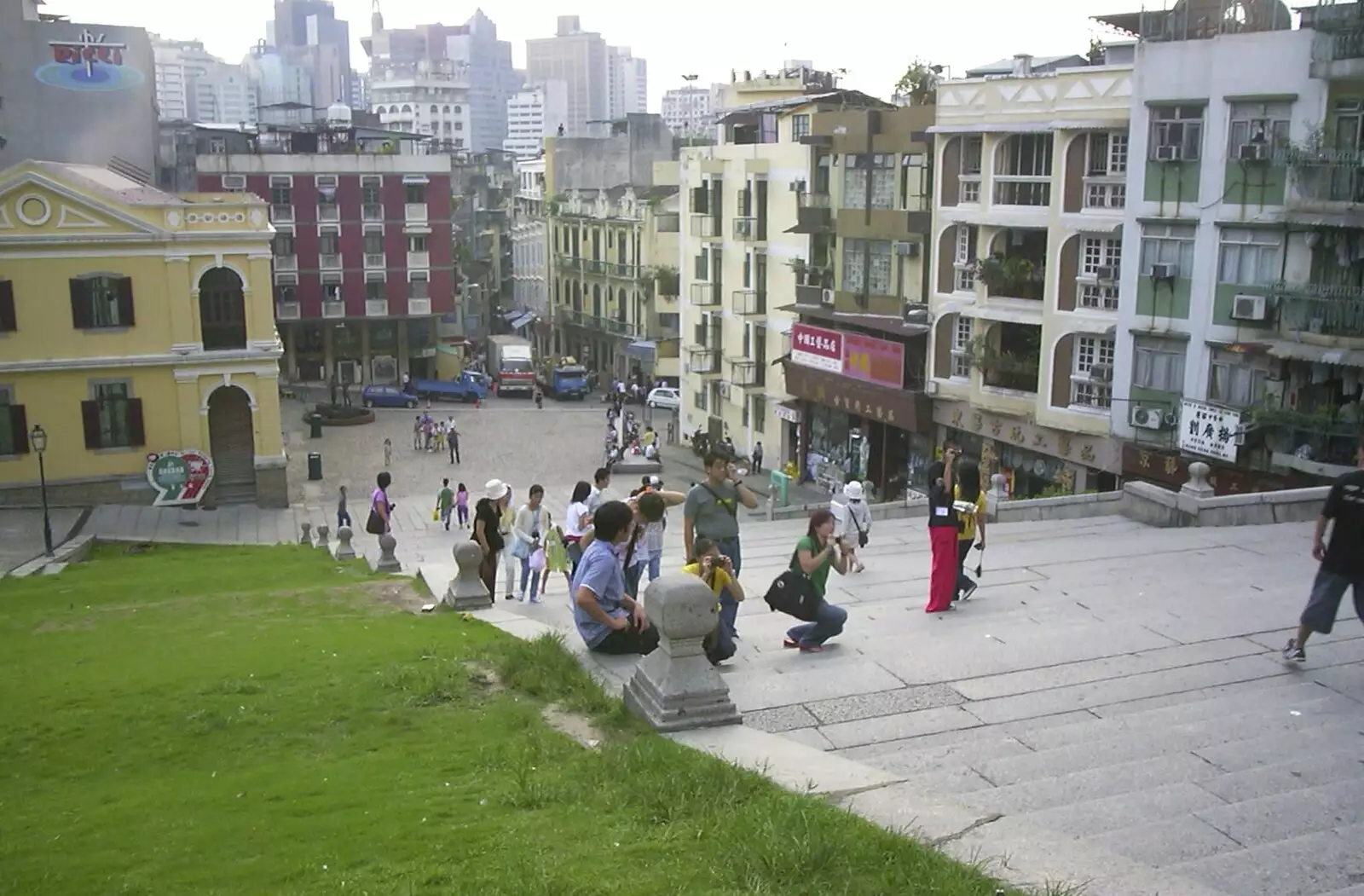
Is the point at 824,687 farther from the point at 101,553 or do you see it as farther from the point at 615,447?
the point at 615,447

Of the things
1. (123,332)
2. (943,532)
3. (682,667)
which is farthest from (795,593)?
(123,332)

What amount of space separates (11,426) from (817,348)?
77.5ft

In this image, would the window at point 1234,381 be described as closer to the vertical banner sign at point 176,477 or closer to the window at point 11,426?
the vertical banner sign at point 176,477

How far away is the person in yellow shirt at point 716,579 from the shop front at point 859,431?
2657cm

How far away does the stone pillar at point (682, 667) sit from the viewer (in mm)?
8828

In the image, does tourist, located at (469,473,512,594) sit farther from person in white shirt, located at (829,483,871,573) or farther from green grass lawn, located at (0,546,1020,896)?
person in white shirt, located at (829,483,871,573)

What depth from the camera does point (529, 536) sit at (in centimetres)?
1639

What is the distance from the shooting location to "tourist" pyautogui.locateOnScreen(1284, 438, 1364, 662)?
10.4m

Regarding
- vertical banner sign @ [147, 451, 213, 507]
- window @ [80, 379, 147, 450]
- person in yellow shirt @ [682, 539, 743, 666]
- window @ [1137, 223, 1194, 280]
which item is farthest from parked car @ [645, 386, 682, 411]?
person in yellow shirt @ [682, 539, 743, 666]

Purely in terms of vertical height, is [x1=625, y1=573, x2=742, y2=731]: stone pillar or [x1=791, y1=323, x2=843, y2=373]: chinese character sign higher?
[x1=625, y1=573, x2=742, y2=731]: stone pillar

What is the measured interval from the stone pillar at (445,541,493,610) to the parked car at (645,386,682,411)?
4593cm

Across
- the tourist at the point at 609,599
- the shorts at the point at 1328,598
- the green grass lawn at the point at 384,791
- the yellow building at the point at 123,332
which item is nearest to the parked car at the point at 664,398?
the yellow building at the point at 123,332

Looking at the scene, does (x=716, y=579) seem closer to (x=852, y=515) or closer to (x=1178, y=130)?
(x=852, y=515)

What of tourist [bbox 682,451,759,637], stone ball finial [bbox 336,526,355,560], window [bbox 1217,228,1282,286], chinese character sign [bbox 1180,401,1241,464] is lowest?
stone ball finial [bbox 336,526,355,560]
